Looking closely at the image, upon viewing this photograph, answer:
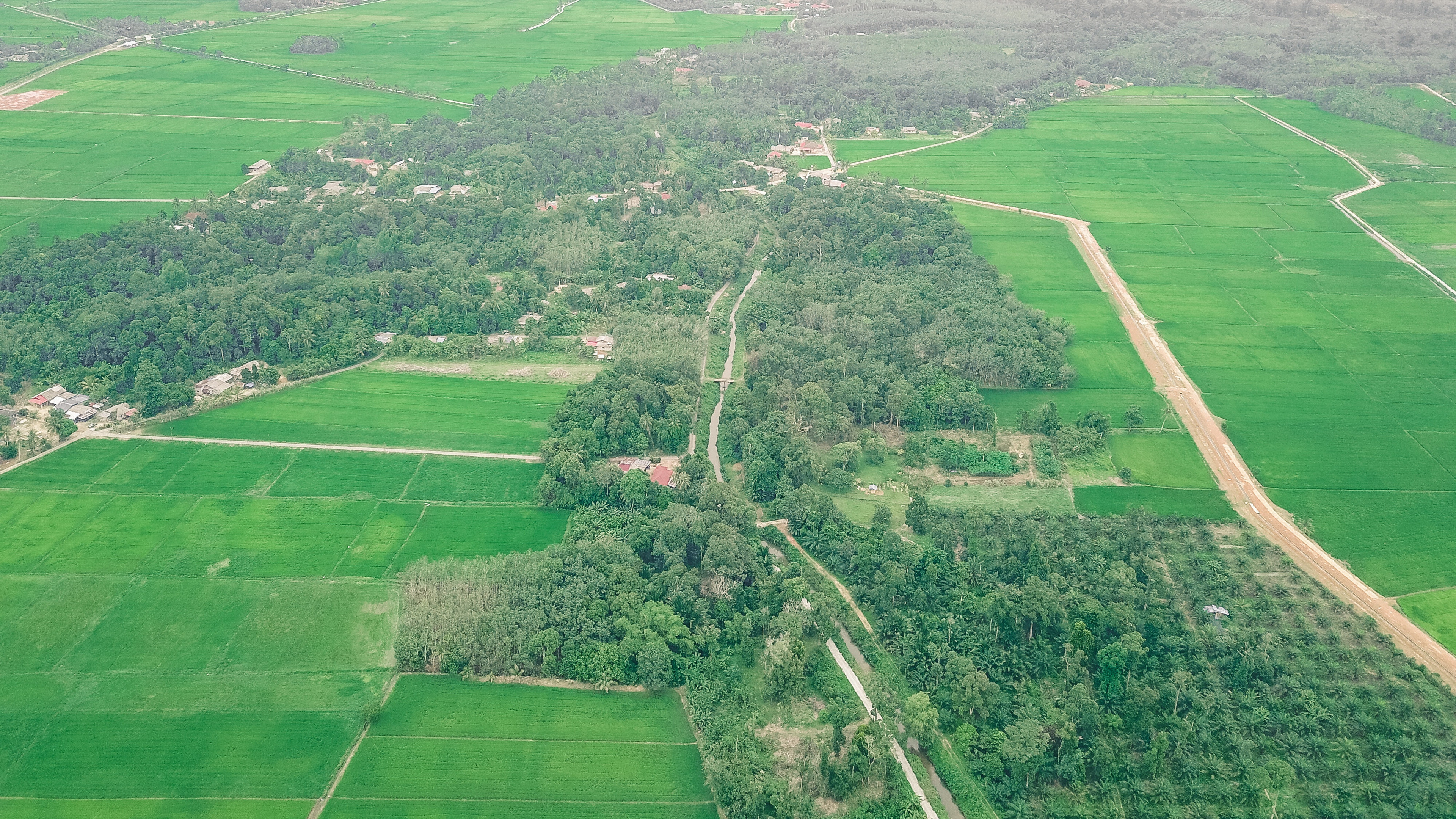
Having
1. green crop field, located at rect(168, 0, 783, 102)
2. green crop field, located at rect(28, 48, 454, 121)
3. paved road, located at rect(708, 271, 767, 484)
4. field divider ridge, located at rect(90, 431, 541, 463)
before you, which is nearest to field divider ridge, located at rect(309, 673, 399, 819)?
field divider ridge, located at rect(90, 431, 541, 463)

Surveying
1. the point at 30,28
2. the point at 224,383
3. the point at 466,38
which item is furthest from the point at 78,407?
the point at 30,28

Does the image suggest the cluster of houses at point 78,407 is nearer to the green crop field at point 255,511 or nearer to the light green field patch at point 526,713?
the green crop field at point 255,511

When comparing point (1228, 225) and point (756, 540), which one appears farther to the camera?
point (1228, 225)

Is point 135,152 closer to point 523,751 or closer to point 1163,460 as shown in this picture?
point 523,751

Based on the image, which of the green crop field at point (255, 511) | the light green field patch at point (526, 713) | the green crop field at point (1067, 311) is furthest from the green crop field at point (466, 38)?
the light green field patch at point (526, 713)

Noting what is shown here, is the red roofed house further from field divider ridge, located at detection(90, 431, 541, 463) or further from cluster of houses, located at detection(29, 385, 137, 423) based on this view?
cluster of houses, located at detection(29, 385, 137, 423)

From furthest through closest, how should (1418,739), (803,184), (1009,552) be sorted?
1. (803,184)
2. (1009,552)
3. (1418,739)

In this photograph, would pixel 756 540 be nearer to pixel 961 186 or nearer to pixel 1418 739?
pixel 1418 739

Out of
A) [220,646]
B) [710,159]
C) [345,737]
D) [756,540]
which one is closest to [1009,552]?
[756,540]
